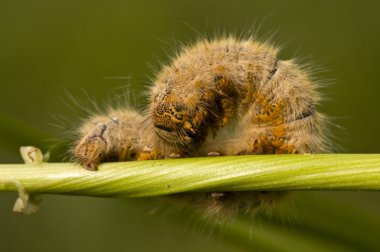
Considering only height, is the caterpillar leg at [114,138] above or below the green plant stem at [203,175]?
above

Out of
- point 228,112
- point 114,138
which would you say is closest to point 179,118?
point 228,112

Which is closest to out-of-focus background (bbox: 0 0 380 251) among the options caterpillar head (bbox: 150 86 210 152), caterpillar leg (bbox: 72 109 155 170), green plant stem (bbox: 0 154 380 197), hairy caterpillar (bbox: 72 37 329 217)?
caterpillar leg (bbox: 72 109 155 170)

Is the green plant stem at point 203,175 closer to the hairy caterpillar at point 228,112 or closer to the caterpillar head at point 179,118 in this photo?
the hairy caterpillar at point 228,112

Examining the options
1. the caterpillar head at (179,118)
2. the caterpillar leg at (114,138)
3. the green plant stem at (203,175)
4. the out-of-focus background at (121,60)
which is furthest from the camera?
the out-of-focus background at (121,60)

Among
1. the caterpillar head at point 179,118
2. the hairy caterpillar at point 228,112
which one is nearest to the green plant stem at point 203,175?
the hairy caterpillar at point 228,112

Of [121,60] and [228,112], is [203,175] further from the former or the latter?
[121,60]
